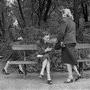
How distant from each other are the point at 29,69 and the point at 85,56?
2045 mm

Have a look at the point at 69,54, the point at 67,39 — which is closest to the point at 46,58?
the point at 69,54

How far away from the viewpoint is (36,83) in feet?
26.2

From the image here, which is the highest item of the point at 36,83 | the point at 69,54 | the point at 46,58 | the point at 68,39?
the point at 68,39

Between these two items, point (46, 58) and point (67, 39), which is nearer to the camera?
point (67, 39)

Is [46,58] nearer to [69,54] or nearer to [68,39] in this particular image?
[69,54]

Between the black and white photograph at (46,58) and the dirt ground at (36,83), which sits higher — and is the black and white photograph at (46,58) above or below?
above

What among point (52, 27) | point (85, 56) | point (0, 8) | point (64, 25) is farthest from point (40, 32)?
point (0, 8)

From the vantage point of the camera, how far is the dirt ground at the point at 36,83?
7438 mm

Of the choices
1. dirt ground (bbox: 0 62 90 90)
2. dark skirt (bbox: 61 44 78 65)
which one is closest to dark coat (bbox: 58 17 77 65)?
dark skirt (bbox: 61 44 78 65)

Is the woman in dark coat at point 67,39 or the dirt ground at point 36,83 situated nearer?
the dirt ground at point 36,83

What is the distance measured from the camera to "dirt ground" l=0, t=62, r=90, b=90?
24.4ft

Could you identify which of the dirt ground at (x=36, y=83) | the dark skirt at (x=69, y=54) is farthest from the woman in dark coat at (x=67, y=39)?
the dirt ground at (x=36, y=83)

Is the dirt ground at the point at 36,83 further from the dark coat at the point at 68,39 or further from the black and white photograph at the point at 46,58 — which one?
the dark coat at the point at 68,39

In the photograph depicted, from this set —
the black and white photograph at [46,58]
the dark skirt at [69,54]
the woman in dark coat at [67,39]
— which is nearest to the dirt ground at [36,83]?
the black and white photograph at [46,58]
